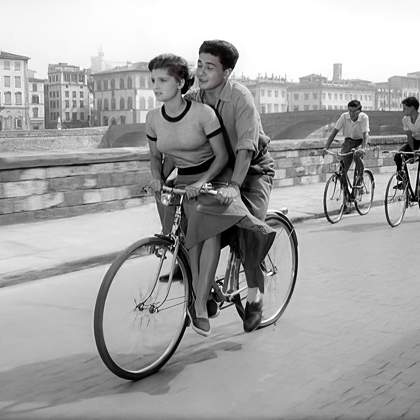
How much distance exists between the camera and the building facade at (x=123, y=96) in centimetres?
11850

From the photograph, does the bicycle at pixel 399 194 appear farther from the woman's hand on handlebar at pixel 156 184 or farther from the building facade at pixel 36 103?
the building facade at pixel 36 103

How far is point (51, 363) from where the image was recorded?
391cm

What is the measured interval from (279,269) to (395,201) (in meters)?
4.92

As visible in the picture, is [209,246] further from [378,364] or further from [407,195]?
[407,195]

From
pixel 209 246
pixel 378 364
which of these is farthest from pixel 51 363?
A: pixel 378 364

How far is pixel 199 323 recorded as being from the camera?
12.8 feet

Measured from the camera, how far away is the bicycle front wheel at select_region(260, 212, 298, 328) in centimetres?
461

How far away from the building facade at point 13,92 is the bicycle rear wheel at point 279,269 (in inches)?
4131

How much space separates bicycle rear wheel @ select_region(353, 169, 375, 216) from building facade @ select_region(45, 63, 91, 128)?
11194 centimetres

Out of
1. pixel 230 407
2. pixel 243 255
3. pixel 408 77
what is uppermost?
pixel 408 77

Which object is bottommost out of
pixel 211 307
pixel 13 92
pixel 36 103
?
pixel 211 307

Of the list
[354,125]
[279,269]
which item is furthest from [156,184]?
[354,125]

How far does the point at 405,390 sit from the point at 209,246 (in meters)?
1.16

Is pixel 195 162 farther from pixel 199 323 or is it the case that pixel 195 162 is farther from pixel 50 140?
pixel 50 140
